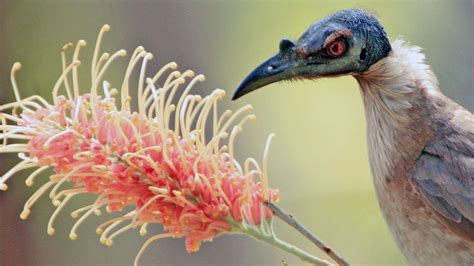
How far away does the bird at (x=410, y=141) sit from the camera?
1.49 m

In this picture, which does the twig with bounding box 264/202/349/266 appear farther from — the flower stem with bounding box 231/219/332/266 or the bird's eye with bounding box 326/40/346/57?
the bird's eye with bounding box 326/40/346/57

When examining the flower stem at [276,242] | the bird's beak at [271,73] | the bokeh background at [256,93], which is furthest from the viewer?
the bokeh background at [256,93]

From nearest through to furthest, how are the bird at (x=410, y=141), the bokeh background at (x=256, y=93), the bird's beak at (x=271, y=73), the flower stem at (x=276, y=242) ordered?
the flower stem at (x=276, y=242) → the bird's beak at (x=271, y=73) → the bird at (x=410, y=141) → the bokeh background at (x=256, y=93)

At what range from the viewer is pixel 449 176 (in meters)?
1.56

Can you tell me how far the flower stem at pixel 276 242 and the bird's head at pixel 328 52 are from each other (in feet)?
0.77

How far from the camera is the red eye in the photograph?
1434mm

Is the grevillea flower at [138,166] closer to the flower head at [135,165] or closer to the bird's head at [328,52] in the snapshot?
the flower head at [135,165]

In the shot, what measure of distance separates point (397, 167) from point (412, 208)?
0.09 m

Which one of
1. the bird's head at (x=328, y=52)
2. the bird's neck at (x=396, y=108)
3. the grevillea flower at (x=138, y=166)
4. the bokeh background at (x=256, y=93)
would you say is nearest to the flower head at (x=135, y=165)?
the grevillea flower at (x=138, y=166)

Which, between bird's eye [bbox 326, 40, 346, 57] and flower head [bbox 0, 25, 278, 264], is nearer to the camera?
flower head [bbox 0, 25, 278, 264]

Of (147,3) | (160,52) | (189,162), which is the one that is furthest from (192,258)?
(189,162)

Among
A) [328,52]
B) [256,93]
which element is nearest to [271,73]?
[328,52]

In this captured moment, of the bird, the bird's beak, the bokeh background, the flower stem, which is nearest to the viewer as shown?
the flower stem

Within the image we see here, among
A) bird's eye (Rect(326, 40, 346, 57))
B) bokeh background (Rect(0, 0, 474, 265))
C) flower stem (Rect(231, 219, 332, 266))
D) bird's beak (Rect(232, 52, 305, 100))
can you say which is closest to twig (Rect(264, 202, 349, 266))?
flower stem (Rect(231, 219, 332, 266))
